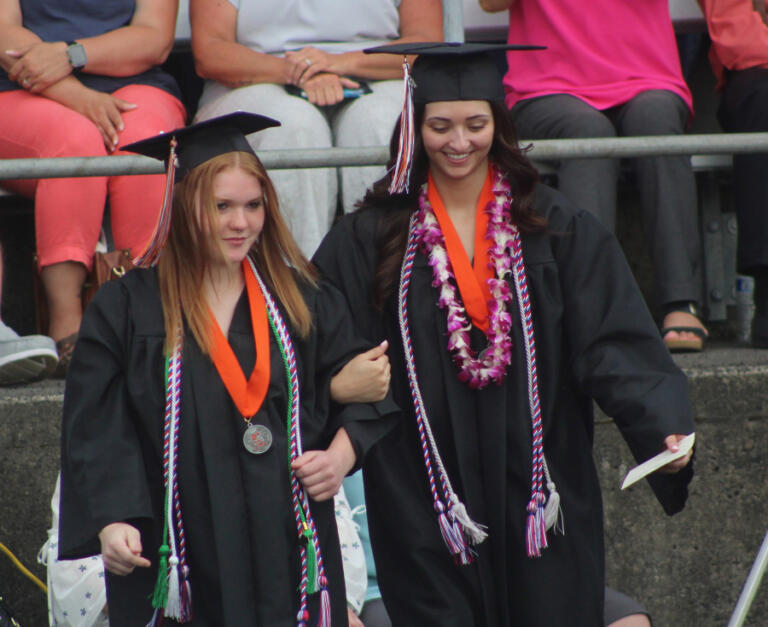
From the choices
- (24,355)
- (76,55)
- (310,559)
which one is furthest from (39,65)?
(310,559)

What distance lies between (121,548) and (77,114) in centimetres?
196

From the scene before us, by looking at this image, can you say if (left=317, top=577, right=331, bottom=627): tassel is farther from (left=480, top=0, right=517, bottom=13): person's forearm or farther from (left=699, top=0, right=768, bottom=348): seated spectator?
(left=480, top=0, right=517, bottom=13): person's forearm

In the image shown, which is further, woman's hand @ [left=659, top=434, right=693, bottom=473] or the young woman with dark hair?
the young woman with dark hair

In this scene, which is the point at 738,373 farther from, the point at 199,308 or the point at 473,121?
the point at 199,308

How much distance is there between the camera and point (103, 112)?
4.00 metres

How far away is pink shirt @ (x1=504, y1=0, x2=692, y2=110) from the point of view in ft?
14.0

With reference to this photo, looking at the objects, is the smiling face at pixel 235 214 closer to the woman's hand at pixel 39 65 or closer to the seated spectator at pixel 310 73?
the seated spectator at pixel 310 73

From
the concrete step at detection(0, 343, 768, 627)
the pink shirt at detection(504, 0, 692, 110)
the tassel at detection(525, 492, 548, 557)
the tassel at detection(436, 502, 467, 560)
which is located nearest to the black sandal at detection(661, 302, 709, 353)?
the concrete step at detection(0, 343, 768, 627)

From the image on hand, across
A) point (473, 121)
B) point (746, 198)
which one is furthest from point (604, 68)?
point (473, 121)

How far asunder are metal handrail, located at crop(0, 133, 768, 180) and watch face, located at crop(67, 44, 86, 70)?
2.48 ft

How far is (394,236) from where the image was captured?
2984mm

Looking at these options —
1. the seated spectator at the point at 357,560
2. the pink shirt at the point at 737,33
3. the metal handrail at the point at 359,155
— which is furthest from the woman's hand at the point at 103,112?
the pink shirt at the point at 737,33

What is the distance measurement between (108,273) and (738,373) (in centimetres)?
211

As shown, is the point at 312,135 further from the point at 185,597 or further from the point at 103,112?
the point at 185,597
